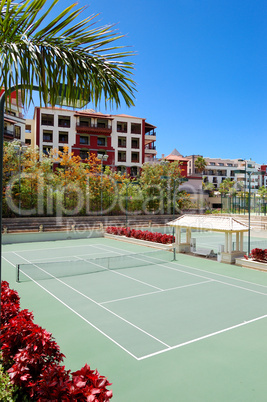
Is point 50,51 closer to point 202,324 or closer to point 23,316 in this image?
point 23,316

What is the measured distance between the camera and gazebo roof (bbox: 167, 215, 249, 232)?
58.7 feet

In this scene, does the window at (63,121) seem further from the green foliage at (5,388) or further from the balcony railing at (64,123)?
the green foliage at (5,388)

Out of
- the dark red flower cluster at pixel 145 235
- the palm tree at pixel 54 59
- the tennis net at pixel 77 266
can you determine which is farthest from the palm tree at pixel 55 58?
the dark red flower cluster at pixel 145 235

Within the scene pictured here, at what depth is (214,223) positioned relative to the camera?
61.9 feet

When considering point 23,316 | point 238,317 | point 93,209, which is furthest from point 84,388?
point 93,209

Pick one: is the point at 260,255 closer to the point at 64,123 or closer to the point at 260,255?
the point at 260,255

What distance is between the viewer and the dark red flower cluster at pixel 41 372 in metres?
3.90

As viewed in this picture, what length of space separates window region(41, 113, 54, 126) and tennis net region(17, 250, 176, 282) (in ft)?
132

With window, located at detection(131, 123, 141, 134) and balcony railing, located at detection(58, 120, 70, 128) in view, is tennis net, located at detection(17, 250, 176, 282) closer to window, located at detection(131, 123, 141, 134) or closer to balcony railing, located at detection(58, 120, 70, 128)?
balcony railing, located at detection(58, 120, 70, 128)

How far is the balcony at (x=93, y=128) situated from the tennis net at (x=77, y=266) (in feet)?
127

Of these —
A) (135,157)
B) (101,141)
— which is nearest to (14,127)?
(101,141)

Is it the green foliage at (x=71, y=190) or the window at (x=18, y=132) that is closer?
the green foliage at (x=71, y=190)

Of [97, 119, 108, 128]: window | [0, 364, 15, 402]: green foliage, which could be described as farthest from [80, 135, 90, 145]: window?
[0, 364, 15, 402]: green foliage

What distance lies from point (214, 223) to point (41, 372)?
1572cm
